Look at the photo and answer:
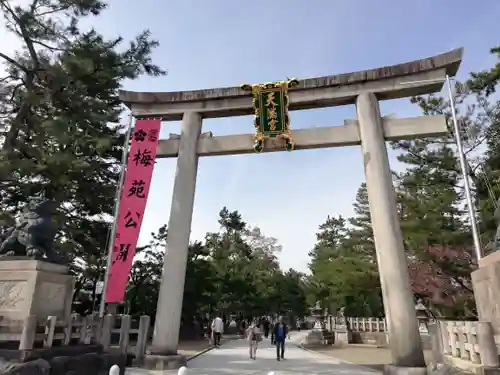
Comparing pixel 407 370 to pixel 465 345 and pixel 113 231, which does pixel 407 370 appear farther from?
pixel 113 231

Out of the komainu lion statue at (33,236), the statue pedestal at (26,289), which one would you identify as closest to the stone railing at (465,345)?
the statue pedestal at (26,289)

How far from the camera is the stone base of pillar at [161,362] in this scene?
8.31m

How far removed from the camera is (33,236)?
23.1 ft

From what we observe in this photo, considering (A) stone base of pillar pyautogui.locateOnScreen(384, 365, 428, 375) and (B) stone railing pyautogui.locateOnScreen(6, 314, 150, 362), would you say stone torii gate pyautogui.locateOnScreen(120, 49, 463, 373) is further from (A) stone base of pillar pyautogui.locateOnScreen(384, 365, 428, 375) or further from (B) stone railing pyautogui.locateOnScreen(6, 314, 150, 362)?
(B) stone railing pyautogui.locateOnScreen(6, 314, 150, 362)

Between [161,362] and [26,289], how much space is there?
342 cm

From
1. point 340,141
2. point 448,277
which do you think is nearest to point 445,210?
point 448,277

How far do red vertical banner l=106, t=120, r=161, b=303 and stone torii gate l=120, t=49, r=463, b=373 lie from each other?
53cm

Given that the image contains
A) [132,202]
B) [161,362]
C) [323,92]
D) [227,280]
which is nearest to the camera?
[161,362]

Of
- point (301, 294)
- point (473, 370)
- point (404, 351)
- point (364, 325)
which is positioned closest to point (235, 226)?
A: point (301, 294)

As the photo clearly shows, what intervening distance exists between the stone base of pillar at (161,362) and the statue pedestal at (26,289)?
8.21 ft

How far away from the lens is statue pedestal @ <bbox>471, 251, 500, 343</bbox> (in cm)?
501

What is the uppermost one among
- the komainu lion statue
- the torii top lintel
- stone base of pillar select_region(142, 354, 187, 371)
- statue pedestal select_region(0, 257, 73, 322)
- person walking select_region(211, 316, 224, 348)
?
the torii top lintel

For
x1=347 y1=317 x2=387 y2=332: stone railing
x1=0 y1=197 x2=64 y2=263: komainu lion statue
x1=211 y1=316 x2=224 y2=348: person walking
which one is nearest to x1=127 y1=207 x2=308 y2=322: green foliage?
x1=211 y1=316 x2=224 y2=348: person walking

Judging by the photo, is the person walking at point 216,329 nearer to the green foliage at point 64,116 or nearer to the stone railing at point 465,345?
the green foliage at point 64,116
